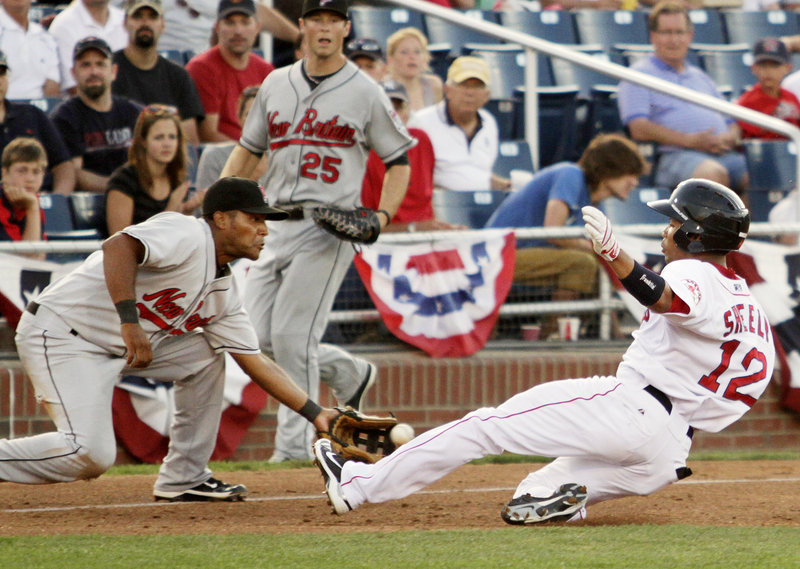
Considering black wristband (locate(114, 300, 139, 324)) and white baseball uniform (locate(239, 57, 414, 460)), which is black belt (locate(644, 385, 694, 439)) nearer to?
black wristband (locate(114, 300, 139, 324))

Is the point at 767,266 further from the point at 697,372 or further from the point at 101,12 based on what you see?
the point at 101,12

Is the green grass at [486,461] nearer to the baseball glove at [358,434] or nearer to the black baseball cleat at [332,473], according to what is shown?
the baseball glove at [358,434]

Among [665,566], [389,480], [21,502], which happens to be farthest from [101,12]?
[665,566]

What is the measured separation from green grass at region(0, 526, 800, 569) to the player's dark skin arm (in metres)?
0.72

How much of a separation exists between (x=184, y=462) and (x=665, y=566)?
2.39 m

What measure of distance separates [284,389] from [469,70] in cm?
348

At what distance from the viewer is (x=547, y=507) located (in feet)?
15.3

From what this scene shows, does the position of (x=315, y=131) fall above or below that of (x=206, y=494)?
above

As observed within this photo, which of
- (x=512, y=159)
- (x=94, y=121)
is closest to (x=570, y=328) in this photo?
(x=512, y=159)

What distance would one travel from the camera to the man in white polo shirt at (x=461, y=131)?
7.98m

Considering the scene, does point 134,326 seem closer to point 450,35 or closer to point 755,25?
point 450,35

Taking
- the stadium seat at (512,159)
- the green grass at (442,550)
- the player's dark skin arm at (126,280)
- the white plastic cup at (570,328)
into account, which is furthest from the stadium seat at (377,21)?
the green grass at (442,550)

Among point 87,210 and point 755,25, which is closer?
point 87,210

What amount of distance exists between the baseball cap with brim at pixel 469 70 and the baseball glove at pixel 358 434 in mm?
3386
